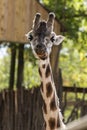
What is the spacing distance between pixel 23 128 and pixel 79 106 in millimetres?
1831

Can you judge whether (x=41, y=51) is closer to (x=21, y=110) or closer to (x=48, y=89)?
(x=48, y=89)

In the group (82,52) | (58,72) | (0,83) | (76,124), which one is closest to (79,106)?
(58,72)

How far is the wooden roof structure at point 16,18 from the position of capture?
9.51m

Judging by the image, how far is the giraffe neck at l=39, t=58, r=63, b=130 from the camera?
17.3 feet

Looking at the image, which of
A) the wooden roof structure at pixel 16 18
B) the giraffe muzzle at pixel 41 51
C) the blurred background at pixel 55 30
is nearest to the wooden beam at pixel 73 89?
the blurred background at pixel 55 30

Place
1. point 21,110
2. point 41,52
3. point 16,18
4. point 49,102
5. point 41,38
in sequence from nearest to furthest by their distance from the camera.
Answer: point 41,52, point 49,102, point 41,38, point 21,110, point 16,18

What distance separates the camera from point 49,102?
17.7ft

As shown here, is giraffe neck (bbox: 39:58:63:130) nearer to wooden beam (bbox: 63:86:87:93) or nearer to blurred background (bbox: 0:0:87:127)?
blurred background (bbox: 0:0:87:127)

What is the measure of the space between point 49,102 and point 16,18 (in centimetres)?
459

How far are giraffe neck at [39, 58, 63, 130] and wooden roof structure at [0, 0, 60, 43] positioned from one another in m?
3.90

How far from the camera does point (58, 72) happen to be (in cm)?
1027

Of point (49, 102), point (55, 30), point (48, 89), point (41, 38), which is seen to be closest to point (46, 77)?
point (48, 89)

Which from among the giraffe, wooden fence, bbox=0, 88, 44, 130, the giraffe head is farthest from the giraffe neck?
wooden fence, bbox=0, 88, 44, 130

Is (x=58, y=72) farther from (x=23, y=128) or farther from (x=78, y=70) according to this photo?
(x=78, y=70)
